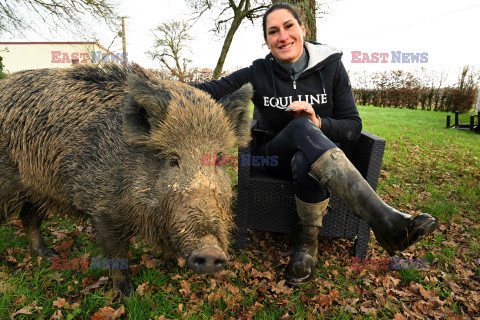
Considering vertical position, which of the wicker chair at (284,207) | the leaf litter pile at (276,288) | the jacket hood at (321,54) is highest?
the jacket hood at (321,54)

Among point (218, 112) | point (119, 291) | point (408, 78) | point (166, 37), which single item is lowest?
point (119, 291)

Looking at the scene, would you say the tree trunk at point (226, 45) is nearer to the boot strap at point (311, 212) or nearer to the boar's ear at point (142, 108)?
the boot strap at point (311, 212)

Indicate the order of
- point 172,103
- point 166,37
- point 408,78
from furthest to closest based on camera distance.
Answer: point 408,78 < point 166,37 < point 172,103

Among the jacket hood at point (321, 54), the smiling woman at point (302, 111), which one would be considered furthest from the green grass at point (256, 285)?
the jacket hood at point (321, 54)

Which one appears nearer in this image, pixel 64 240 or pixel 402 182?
pixel 64 240

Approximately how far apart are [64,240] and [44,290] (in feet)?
3.08

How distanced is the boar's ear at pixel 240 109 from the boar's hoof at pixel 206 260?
37.5 inches

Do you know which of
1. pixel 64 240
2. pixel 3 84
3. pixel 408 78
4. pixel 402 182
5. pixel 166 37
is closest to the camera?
pixel 3 84

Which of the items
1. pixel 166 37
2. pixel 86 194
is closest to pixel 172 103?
pixel 86 194

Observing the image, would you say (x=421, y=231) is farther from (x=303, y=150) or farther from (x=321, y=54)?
(x=321, y=54)

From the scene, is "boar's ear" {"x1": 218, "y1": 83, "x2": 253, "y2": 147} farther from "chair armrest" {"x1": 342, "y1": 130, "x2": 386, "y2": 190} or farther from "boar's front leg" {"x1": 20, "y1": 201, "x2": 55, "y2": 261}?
"boar's front leg" {"x1": 20, "y1": 201, "x2": 55, "y2": 261}

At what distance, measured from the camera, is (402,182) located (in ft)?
18.8

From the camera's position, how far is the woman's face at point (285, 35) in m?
2.90

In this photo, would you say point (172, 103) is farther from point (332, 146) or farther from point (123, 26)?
point (123, 26)
